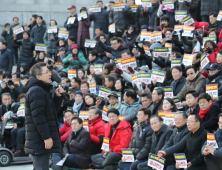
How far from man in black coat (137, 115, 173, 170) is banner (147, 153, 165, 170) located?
8.3 inches

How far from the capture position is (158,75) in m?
12.4

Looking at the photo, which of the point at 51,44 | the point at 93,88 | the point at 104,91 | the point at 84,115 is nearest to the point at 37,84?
the point at 84,115

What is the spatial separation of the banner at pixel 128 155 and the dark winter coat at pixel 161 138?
54 cm

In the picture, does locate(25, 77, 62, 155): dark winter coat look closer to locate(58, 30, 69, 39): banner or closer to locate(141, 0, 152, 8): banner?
locate(141, 0, 152, 8): banner

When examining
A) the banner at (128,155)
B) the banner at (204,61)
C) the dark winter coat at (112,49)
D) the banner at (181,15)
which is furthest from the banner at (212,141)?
the banner at (181,15)

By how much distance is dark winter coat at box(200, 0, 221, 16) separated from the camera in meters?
16.2

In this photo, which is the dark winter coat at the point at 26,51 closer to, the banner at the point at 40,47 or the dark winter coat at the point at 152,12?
the banner at the point at 40,47

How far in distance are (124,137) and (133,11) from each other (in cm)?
744

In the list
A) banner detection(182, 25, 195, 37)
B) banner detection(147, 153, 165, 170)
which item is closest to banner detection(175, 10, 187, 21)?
banner detection(182, 25, 195, 37)

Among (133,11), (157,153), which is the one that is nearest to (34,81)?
(157,153)

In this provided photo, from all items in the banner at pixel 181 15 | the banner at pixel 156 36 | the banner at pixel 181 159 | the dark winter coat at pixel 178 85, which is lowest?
the banner at pixel 181 159

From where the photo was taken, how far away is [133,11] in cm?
1797

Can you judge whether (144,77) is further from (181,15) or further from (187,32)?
(181,15)

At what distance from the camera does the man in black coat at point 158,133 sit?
33.4 feet
